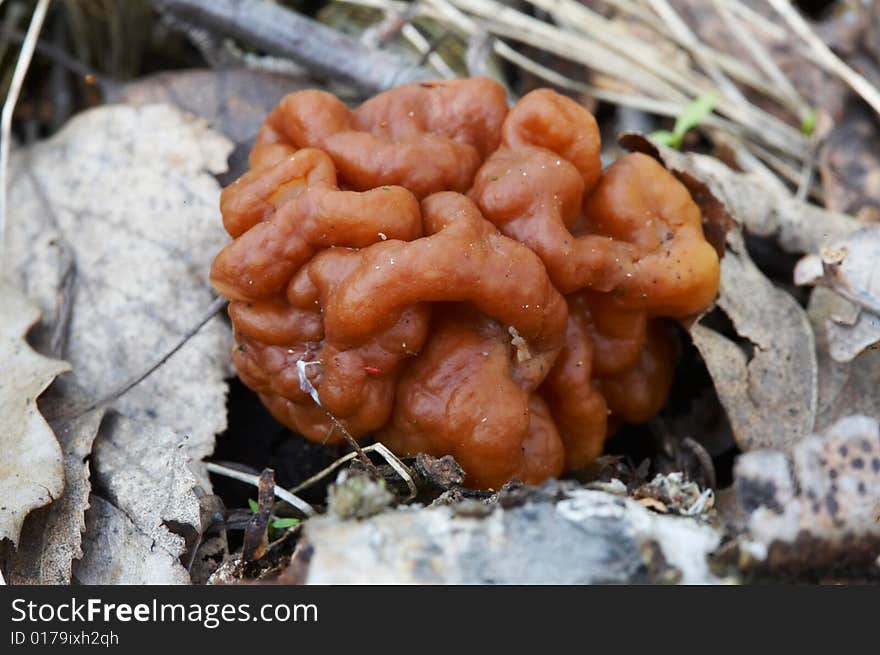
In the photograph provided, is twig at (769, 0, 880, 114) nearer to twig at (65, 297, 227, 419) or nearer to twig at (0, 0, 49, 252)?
twig at (65, 297, 227, 419)

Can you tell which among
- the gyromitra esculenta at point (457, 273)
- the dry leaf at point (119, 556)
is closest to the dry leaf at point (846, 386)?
the gyromitra esculenta at point (457, 273)

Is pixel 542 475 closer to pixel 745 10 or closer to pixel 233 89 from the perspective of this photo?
pixel 233 89

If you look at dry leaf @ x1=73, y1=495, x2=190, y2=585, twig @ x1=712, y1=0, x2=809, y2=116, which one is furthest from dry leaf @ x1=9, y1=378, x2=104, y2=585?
twig @ x1=712, y1=0, x2=809, y2=116

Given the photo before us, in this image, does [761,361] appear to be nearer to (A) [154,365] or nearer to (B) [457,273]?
(B) [457,273]

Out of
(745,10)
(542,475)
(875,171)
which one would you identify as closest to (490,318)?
(542,475)

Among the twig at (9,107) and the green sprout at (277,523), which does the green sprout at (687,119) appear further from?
the twig at (9,107)

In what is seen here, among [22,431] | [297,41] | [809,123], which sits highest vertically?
[297,41]

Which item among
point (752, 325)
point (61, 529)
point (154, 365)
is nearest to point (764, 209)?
point (752, 325)
